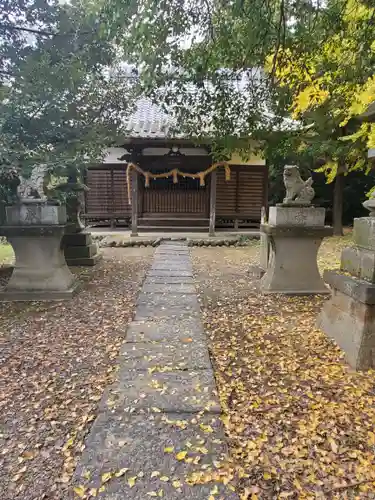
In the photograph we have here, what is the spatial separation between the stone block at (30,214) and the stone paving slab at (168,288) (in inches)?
65.2

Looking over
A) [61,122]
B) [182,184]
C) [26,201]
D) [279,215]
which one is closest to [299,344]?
[279,215]

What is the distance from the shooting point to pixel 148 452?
184 cm

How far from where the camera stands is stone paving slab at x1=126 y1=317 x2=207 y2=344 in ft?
11.1

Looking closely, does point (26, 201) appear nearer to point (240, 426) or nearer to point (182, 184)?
point (240, 426)

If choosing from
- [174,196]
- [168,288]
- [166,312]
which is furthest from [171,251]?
[166,312]

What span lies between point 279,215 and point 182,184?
777cm

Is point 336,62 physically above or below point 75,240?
above

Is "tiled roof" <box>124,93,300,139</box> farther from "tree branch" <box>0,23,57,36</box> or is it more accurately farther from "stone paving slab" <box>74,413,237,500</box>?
"stone paving slab" <box>74,413,237,500</box>

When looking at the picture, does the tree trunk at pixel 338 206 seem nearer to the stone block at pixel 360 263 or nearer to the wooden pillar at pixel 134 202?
the wooden pillar at pixel 134 202

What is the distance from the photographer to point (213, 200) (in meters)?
11.5

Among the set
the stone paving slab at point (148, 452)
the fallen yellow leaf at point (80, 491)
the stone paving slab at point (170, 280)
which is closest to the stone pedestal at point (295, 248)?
the stone paving slab at point (170, 280)

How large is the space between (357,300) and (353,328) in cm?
26

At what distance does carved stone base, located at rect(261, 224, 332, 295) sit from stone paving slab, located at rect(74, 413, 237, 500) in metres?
3.31

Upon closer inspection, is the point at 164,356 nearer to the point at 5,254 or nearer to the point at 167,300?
the point at 167,300
